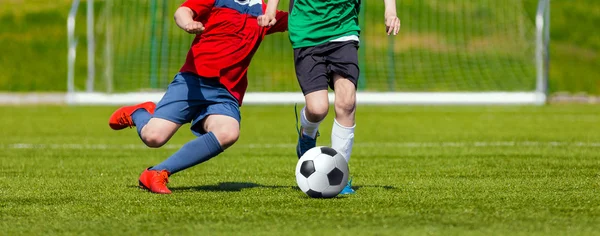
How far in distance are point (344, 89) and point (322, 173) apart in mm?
575

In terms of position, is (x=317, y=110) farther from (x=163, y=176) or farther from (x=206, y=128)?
(x=163, y=176)

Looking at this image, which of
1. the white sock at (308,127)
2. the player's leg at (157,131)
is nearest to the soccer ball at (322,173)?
the white sock at (308,127)

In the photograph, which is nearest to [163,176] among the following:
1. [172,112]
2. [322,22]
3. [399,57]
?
[172,112]

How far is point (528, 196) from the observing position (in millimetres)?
5129

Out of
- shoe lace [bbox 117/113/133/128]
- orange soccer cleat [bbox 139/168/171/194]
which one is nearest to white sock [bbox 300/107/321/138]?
orange soccer cleat [bbox 139/168/171/194]

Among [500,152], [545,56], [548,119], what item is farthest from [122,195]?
[545,56]

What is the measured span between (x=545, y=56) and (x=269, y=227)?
16.4 m

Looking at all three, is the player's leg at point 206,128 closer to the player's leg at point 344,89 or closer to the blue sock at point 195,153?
the blue sock at point 195,153

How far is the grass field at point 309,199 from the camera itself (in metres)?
4.17

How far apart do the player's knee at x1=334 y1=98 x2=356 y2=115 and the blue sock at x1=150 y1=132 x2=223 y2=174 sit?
2.35ft

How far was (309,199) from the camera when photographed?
5.13 m

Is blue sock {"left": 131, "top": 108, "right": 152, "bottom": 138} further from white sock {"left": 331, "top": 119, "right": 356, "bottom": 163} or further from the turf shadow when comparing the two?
white sock {"left": 331, "top": 119, "right": 356, "bottom": 163}

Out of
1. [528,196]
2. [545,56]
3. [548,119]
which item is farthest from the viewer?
[545,56]

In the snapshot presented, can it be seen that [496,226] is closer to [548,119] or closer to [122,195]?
[122,195]
